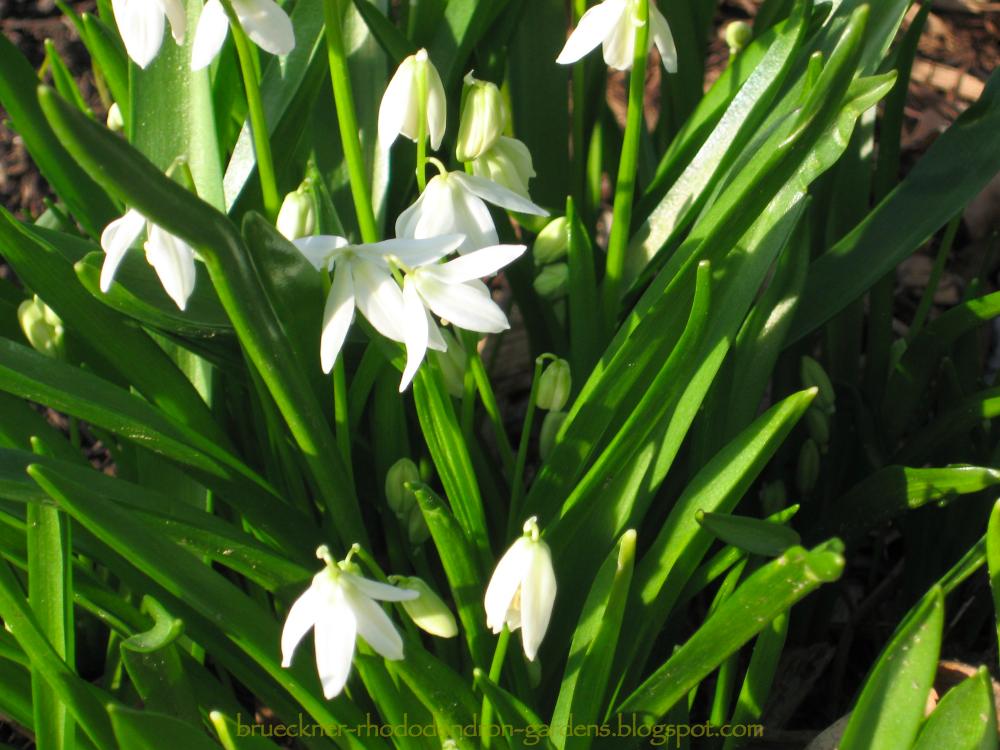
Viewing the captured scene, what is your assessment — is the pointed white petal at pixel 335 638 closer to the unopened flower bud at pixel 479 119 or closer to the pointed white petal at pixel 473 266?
the pointed white petal at pixel 473 266

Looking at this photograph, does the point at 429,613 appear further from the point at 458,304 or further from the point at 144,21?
the point at 144,21

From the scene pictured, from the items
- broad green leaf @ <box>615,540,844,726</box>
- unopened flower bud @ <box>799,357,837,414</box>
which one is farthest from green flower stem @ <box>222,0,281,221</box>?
unopened flower bud @ <box>799,357,837,414</box>

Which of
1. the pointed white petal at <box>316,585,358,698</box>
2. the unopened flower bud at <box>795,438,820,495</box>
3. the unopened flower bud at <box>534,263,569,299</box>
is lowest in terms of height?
the unopened flower bud at <box>795,438,820,495</box>

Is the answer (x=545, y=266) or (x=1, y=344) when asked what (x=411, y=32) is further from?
(x=1, y=344)

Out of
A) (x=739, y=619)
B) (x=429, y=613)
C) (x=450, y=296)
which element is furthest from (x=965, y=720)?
(x=450, y=296)

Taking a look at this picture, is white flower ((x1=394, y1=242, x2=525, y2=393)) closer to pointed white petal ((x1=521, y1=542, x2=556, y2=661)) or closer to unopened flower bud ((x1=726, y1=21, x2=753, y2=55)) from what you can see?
pointed white petal ((x1=521, y1=542, x2=556, y2=661))

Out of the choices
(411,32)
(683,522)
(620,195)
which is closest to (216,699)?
(683,522)
